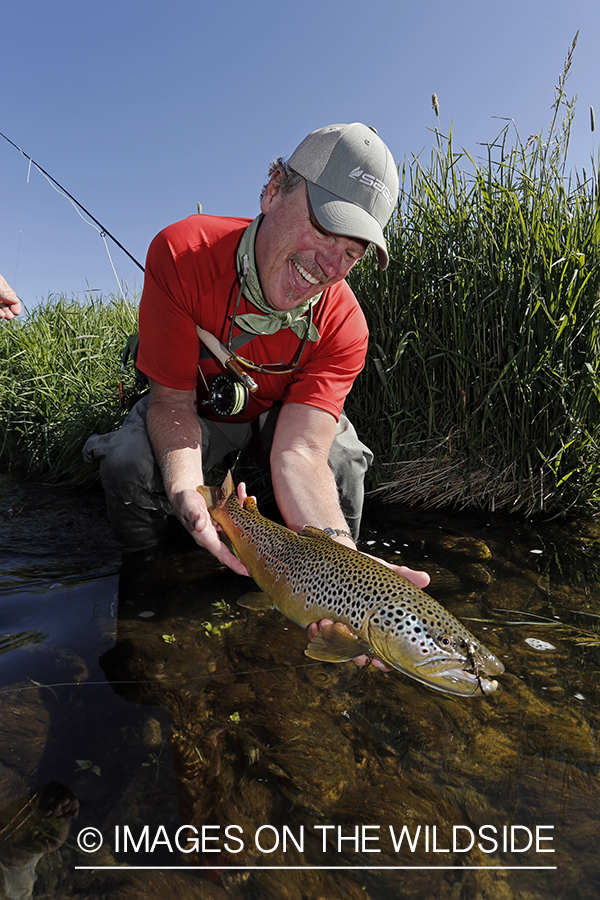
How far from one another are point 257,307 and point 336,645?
2.21 metres

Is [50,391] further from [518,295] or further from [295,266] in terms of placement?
[518,295]

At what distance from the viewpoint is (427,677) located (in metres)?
1.91

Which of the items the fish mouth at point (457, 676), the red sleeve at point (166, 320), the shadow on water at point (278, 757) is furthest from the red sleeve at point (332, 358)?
the fish mouth at point (457, 676)

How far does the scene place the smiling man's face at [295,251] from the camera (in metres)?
3.04

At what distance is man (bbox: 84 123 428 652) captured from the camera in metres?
3.04

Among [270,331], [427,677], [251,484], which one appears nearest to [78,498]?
[251,484]

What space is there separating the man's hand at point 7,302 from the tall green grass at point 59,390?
1.88 meters

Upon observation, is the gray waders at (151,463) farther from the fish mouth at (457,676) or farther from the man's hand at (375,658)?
the fish mouth at (457,676)

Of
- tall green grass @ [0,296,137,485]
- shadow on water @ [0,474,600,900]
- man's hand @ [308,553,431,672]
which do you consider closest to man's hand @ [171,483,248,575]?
shadow on water @ [0,474,600,900]

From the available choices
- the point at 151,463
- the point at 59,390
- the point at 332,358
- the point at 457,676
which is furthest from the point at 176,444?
the point at 59,390

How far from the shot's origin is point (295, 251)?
3.11 metres

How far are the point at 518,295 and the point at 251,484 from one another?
2.63 meters

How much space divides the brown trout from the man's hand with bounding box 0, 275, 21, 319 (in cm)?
201

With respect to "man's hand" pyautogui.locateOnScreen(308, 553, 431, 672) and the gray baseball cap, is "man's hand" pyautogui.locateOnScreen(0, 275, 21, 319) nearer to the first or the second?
the gray baseball cap
